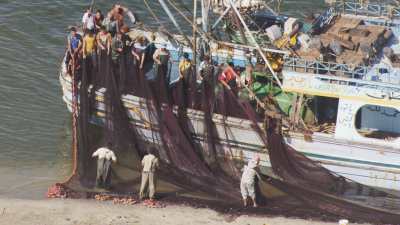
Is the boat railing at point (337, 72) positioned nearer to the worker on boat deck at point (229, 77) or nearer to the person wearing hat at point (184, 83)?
the worker on boat deck at point (229, 77)

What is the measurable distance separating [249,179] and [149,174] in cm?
213

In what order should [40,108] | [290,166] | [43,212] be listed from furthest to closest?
[40,108] → [290,166] → [43,212]

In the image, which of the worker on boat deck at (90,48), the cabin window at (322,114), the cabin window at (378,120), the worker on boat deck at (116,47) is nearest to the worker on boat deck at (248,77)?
the cabin window at (322,114)

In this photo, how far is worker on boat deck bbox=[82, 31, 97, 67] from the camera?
18.2 meters

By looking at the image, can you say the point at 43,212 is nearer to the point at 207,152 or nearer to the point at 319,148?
the point at 207,152

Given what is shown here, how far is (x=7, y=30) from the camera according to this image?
26.0 meters

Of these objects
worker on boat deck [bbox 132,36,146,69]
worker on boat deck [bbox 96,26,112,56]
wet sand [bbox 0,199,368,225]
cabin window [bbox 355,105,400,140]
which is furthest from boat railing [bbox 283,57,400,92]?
worker on boat deck [bbox 96,26,112,56]

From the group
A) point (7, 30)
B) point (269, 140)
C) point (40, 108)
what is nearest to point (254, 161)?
point (269, 140)

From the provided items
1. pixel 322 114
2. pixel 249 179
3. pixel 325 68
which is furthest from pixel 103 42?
pixel 322 114

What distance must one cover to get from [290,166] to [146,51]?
4.62 metres

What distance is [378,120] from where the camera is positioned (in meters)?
18.0

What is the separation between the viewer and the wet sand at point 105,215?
1599cm

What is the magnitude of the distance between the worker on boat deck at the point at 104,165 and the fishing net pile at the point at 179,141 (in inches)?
8.9

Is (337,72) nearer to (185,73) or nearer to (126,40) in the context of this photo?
(185,73)
